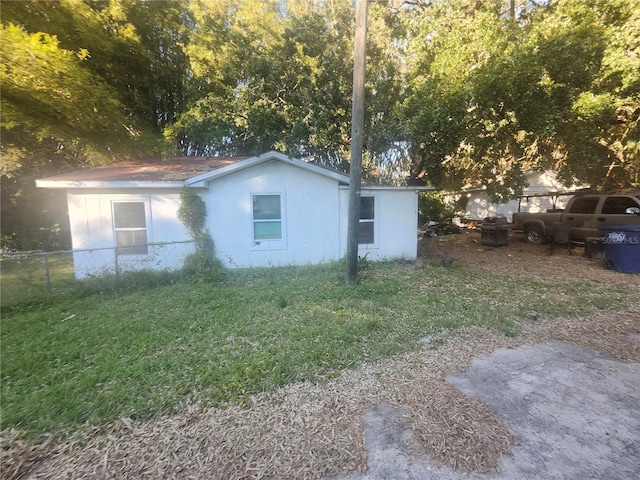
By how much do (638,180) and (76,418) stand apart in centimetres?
1588

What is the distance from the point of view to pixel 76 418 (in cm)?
249

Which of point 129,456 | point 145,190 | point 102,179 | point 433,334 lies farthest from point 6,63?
point 433,334

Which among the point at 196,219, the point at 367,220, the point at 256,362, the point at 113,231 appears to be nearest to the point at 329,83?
the point at 367,220

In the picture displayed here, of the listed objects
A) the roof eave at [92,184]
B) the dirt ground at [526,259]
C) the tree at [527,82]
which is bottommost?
the dirt ground at [526,259]

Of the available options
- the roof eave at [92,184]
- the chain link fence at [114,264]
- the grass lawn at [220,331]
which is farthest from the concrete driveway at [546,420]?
the roof eave at [92,184]

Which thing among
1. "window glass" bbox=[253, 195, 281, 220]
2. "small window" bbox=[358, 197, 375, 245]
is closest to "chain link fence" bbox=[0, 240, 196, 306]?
"window glass" bbox=[253, 195, 281, 220]

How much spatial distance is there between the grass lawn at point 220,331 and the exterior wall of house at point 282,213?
133 centimetres

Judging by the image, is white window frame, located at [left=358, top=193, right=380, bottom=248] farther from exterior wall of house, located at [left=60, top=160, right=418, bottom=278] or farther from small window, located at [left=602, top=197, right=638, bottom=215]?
small window, located at [left=602, top=197, right=638, bottom=215]

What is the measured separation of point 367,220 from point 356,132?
3.59 m

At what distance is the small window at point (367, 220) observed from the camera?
8.90 metres

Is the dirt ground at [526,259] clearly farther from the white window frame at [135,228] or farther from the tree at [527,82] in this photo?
the white window frame at [135,228]

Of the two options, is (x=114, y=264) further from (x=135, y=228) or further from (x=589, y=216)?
(x=589, y=216)

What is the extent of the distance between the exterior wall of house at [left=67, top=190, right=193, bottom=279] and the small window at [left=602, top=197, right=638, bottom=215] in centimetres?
1274

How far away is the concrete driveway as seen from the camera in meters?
1.99
